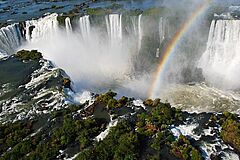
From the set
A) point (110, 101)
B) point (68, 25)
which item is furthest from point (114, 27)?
point (110, 101)

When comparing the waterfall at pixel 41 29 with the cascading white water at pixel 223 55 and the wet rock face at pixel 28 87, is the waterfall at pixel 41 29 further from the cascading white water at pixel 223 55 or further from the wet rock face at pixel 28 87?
the cascading white water at pixel 223 55

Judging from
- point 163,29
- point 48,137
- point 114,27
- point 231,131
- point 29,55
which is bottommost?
point 48,137

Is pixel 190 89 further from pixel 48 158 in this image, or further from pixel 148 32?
pixel 48 158

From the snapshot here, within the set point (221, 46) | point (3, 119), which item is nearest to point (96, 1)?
point (221, 46)

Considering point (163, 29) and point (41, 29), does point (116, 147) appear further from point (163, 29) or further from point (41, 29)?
point (41, 29)

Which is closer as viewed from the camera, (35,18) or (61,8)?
(35,18)

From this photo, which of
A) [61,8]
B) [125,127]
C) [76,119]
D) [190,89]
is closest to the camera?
[125,127]

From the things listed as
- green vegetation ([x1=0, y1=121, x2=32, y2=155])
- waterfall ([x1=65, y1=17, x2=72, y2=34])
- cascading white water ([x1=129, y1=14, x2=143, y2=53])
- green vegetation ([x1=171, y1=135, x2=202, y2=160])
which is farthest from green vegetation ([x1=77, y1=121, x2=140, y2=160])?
waterfall ([x1=65, y1=17, x2=72, y2=34])
